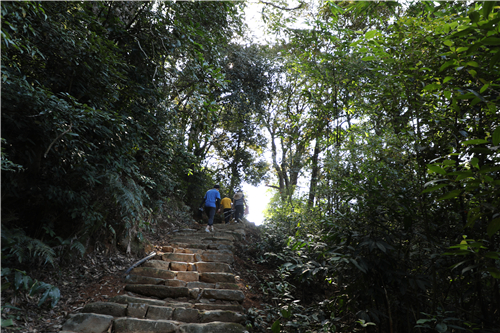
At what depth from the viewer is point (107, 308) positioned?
3.68m

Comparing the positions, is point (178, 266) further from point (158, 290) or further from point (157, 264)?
point (158, 290)

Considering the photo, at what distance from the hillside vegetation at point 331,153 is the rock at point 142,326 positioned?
0.83 meters

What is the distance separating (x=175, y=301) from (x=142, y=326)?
0.84m

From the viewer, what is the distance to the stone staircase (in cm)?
345

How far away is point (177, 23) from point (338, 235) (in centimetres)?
402

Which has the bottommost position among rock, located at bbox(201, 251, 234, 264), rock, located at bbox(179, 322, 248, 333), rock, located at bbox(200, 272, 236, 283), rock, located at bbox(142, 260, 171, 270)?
rock, located at bbox(179, 322, 248, 333)

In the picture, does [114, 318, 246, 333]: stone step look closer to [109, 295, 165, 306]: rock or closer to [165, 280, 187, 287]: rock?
[109, 295, 165, 306]: rock

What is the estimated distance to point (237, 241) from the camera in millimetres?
7840

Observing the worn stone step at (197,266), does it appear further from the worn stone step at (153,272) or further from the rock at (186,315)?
the rock at (186,315)

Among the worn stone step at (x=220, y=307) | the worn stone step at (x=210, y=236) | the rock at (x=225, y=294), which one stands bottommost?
the worn stone step at (x=220, y=307)

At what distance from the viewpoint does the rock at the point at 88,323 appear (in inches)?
128

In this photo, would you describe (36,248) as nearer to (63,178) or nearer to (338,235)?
(63,178)

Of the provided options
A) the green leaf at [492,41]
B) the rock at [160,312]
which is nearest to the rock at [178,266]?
the rock at [160,312]

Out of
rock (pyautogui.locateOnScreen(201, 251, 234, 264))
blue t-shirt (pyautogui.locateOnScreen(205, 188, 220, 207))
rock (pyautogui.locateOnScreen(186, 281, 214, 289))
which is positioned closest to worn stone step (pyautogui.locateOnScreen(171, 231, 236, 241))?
blue t-shirt (pyautogui.locateOnScreen(205, 188, 220, 207))
